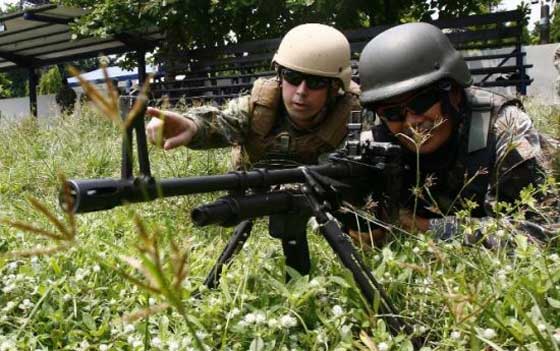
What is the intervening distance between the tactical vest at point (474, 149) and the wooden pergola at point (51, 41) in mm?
7552

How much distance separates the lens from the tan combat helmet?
2.94m

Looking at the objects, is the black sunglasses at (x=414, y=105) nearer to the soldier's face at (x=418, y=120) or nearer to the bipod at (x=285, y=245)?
the soldier's face at (x=418, y=120)

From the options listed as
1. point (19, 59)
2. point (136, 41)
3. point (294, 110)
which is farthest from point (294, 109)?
point (19, 59)

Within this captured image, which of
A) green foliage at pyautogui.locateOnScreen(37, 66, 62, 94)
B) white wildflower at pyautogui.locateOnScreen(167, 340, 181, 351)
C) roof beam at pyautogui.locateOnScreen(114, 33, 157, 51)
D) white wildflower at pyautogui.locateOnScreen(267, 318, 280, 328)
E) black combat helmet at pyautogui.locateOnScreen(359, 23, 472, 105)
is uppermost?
roof beam at pyautogui.locateOnScreen(114, 33, 157, 51)

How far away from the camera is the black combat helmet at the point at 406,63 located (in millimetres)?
2266

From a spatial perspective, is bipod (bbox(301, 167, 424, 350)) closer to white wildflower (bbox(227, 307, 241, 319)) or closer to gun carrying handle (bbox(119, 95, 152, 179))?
white wildflower (bbox(227, 307, 241, 319))

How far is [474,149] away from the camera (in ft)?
7.58

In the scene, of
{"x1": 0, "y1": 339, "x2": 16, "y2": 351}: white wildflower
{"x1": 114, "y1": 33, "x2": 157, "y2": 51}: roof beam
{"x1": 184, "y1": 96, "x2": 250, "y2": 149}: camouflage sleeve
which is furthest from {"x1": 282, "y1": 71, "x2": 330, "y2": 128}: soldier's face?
{"x1": 114, "y1": 33, "x2": 157, "y2": 51}: roof beam

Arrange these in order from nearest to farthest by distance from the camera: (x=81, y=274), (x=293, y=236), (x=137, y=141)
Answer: (x=137, y=141) → (x=293, y=236) → (x=81, y=274)

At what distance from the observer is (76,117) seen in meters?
7.22

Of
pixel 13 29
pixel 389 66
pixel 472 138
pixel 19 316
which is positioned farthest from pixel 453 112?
pixel 13 29

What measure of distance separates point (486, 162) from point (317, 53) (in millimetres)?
1095

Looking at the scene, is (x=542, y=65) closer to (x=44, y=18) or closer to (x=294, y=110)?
(x=44, y=18)

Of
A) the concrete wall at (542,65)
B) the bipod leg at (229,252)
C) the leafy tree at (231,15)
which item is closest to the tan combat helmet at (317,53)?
the bipod leg at (229,252)
